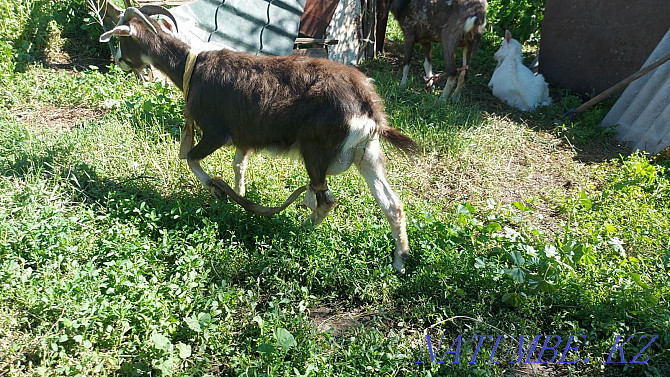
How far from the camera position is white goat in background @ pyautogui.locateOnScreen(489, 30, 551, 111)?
844 cm

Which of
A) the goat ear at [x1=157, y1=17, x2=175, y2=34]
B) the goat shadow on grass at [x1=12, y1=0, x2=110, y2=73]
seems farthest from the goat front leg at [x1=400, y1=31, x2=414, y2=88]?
the goat shadow on grass at [x1=12, y1=0, x2=110, y2=73]

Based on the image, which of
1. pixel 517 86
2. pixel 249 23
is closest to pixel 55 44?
pixel 249 23

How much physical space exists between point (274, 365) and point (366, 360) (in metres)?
0.59

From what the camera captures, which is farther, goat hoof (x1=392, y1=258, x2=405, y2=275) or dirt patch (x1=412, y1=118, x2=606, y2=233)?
dirt patch (x1=412, y1=118, x2=606, y2=233)

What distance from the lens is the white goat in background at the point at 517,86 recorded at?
844 cm

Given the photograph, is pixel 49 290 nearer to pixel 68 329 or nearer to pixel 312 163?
pixel 68 329

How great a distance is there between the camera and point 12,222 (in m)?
4.11

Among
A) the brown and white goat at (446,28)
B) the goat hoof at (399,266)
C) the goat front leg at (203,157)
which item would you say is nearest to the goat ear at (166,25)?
the goat front leg at (203,157)

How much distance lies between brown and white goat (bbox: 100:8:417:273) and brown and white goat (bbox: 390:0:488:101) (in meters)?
4.08

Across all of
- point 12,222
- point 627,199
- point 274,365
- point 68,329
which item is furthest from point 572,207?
point 12,222

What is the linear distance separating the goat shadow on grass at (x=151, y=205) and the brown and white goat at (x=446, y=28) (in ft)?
14.2

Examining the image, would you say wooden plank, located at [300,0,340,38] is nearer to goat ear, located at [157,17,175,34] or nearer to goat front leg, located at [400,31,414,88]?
goat front leg, located at [400,31,414,88]

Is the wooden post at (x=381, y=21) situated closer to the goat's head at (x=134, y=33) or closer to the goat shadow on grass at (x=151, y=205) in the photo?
the goat's head at (x=134, y=33)

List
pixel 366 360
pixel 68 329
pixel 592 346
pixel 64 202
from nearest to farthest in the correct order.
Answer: pixel 68 329 < pixel 366 360 < pixel 592 346 < pixel 64 202
